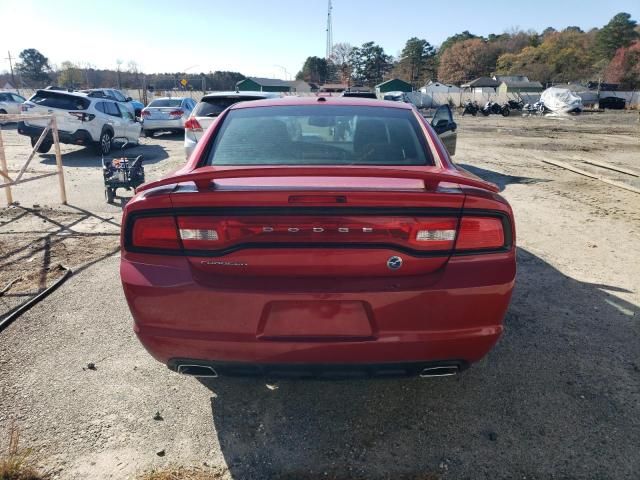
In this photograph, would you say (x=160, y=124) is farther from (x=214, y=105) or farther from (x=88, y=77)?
(x=88, y=77)

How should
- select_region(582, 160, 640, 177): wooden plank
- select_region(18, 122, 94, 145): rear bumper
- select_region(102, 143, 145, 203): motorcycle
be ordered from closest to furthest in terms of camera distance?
select_region(102, 143, 145, 203): motorcycle
select_region(582, 160, 640, 177): wooden plank
select_region(18, 122, 94, 145): rear bumper

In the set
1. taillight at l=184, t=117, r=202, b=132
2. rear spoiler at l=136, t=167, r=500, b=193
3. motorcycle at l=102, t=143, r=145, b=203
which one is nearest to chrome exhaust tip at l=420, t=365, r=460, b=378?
rear spoiler at l=136, t=167, r=500, b=193

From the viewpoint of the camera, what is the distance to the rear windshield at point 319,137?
2783 millimetres

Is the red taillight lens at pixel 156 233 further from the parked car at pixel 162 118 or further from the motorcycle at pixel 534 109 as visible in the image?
the motorcycle at pixel 534 109

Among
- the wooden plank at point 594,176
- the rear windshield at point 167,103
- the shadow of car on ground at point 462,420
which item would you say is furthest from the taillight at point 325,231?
the rear windshield at point 167,103

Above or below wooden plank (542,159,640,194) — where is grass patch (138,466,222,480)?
below

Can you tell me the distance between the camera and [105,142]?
12820 mm

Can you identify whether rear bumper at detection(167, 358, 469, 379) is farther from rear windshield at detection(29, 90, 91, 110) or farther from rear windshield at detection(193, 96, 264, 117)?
rear windshield at detection(29, 90, 91, 110)

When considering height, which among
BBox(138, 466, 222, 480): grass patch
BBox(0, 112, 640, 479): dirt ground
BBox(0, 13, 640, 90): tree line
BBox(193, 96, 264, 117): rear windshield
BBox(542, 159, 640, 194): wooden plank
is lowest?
BBox(138, 466, 222, 480): grass patch

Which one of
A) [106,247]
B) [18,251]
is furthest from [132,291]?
[18,251]

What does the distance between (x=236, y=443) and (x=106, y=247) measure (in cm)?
371

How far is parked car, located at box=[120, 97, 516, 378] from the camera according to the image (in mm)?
1997

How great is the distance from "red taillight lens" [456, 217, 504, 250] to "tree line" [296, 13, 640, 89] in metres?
81.3

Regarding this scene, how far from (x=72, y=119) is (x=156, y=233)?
11.7 m
